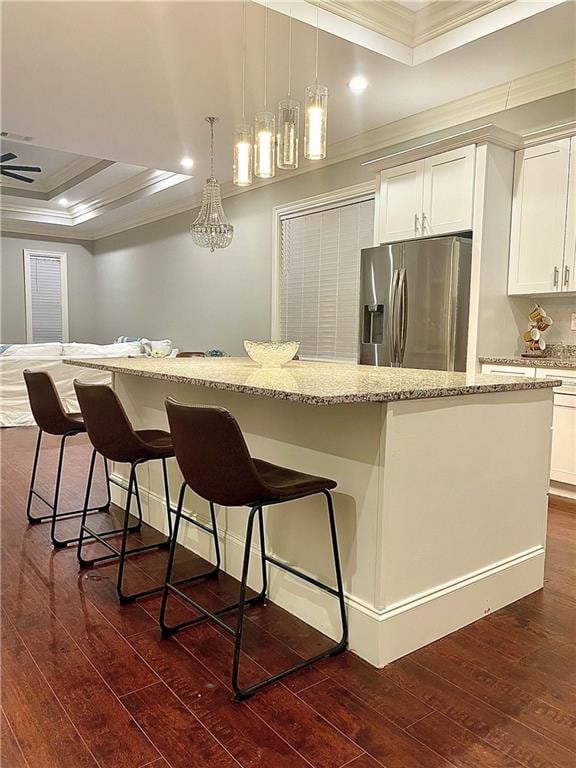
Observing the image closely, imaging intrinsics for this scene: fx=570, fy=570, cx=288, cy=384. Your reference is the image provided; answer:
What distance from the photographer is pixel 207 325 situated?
23.8 feet

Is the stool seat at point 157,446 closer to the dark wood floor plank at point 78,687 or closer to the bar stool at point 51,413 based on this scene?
the bar stool at point 51,413

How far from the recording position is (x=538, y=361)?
3.65 metres

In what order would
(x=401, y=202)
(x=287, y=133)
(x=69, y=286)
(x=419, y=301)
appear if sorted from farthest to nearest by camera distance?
1. (x=69, y=286)
2. (x=401, y=202)
3. (x=419, y=301)
4. (x=287, y=133)

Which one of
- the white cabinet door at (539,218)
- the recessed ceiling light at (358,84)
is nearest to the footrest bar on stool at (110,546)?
the white cabinet door at (539,218)

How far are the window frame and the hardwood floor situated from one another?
130 inches

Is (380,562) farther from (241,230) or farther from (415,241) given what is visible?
(241,230)

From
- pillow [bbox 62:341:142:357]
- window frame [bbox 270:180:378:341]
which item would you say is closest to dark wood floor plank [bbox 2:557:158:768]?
window frame [bbox 270:180:378:341]

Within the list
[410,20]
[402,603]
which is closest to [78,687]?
[402,603]

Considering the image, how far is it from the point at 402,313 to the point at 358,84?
1.59 meters

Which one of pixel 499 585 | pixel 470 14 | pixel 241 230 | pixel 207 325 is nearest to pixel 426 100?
pixel 470 14

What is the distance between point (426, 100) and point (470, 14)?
926 mm

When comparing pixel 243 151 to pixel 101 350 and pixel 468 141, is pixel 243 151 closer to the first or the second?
pixel 468 141

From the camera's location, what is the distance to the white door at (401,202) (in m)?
4.16

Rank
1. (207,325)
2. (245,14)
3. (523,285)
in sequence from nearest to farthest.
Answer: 1. (245,14)
2. (523,285)
3. (207,325)
